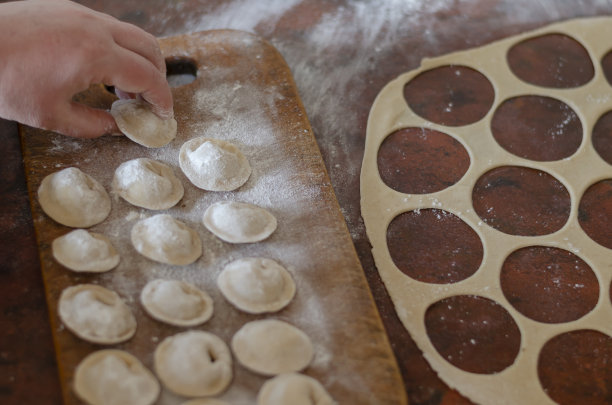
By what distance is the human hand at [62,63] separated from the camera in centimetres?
115

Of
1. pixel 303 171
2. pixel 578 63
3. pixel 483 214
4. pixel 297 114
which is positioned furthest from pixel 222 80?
pixel 578 63

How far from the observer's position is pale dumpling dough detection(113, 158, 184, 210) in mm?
1255

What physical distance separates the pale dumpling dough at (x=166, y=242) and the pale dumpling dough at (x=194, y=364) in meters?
0.18

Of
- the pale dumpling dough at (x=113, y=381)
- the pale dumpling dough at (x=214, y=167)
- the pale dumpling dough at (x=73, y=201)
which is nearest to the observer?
the pale dumpling dough at (x=113, y=381)

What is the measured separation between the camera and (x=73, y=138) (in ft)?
4.47

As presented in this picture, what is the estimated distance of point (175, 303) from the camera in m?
1.07

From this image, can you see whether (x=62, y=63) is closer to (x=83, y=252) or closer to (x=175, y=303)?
(x=83, y=252)

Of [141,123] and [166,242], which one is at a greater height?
[141,123]

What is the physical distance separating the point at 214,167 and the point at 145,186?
0.54 feet

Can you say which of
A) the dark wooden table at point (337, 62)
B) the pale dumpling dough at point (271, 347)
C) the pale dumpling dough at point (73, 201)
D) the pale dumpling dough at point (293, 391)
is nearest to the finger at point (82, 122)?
the pale dumpling dough at point (73, 201)

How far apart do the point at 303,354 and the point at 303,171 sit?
483 mm

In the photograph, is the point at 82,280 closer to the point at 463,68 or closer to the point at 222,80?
the point at 222,80

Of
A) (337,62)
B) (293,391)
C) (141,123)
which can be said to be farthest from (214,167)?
(337,62)

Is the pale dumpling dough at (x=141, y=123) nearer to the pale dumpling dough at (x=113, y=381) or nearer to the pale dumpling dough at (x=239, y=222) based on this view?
the pale dumpling dough at (x=239, y=222)
